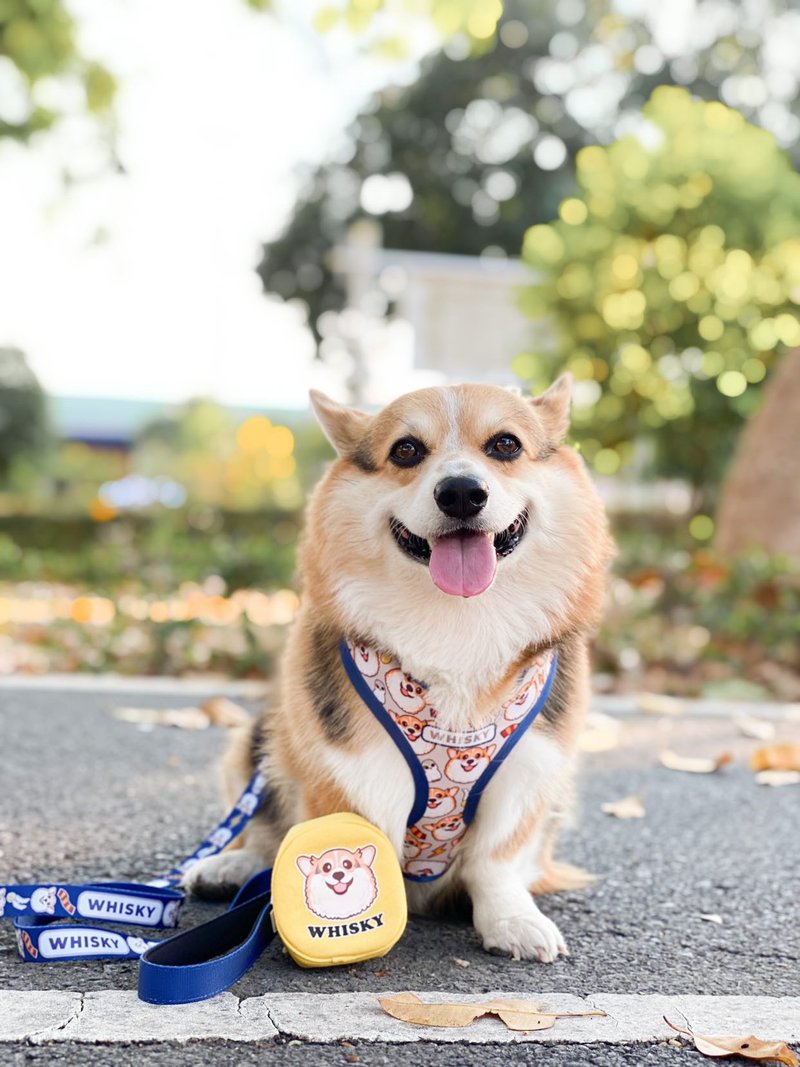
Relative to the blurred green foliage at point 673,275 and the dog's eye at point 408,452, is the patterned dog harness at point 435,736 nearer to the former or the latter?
the dog's eye at point 408,452

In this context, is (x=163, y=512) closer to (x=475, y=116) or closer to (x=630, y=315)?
(x=630, y=315)

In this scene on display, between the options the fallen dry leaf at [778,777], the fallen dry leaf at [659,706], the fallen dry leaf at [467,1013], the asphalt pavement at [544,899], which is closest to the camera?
the fallen dry leaf at [467,1013]

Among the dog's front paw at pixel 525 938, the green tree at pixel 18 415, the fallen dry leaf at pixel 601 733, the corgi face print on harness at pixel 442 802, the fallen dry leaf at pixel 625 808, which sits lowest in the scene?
the green tree at pixel 18 415

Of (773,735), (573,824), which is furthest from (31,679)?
(773,735)

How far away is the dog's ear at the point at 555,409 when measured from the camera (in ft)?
8.98

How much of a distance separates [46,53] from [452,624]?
286 inches

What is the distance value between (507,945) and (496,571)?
77 centimetres

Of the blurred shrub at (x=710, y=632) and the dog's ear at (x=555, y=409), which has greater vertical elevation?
the dog's ear at (x=555, y=409)

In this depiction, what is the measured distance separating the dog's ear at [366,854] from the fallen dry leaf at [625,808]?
158 cm

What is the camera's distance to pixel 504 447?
257 centimetres

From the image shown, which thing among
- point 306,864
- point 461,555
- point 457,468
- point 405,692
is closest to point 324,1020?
point 306,864

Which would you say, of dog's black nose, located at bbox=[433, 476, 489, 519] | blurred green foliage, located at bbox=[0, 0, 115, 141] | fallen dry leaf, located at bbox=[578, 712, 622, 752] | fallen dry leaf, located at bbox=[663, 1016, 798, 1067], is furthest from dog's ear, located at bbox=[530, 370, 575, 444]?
blurred green foliage, located at bbox=[0, 0, 115, 141]

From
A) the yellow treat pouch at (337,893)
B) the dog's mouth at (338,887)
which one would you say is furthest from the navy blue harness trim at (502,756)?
the dog's mouth at (338,887)

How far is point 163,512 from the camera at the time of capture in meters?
8.67
